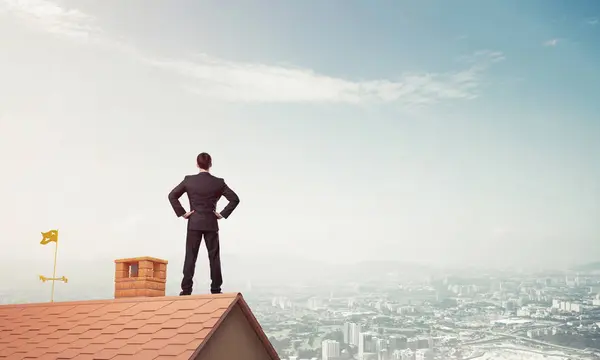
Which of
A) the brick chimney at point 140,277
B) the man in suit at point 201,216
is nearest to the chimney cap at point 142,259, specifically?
the brick chimney at point 140,277

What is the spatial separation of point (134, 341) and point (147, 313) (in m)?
0.88

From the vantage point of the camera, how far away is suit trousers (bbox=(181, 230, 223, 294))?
10.9 metres

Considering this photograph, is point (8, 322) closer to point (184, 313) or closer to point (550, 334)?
point (184, 313)

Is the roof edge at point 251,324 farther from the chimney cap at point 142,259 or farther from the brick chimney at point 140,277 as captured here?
the chimney cap at point 142,259

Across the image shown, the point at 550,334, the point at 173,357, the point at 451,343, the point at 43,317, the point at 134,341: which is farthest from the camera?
the point at 451,343

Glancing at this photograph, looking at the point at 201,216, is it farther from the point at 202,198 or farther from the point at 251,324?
the point at 251,324

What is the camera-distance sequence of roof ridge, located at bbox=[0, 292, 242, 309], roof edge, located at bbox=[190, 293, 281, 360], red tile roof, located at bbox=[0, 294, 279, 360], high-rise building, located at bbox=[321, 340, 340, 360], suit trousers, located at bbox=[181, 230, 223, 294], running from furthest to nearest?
high-rise building, located at bbox=[321, 340, 340, 360] < suit trousers, located at bbox=[181, 230, 223, 294] < roof ridge, located at bbox=[0, 292, 242, 309] < red tile roof, located at bbox=[0, 294, 279, 360] < roof edge, located at bbox=[190, 293, 281, 360]

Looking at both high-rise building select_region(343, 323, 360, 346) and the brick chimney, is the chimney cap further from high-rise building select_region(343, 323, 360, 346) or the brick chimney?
high-rise building select_region(343, 323, 360, 346)

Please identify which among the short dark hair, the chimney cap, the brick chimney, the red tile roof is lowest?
the red tile roof

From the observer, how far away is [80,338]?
1041 centimetres

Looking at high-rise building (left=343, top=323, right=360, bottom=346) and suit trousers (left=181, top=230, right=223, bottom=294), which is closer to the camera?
suit trousers (left=181, top=230, right=223, bottom=294)

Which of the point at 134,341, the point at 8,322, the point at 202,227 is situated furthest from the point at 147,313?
the point at 8,322

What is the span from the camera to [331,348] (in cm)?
4641

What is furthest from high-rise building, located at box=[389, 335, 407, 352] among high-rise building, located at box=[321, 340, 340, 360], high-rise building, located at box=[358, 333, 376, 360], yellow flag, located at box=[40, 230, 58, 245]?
yellow flag, located at box=[40, 230, 58, 245]
